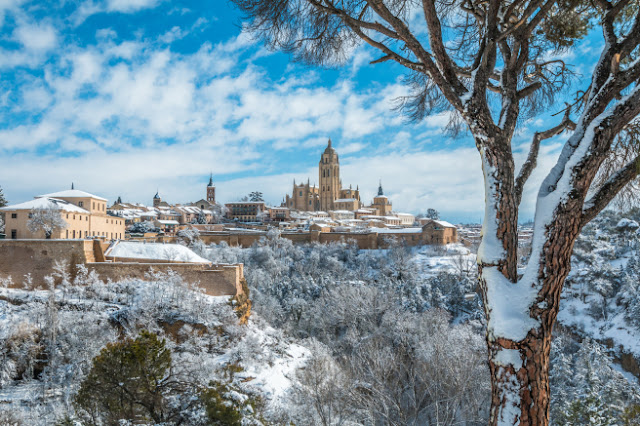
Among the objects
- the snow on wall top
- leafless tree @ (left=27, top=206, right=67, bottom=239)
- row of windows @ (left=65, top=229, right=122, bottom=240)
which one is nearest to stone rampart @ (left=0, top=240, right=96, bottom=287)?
the snow on wall top

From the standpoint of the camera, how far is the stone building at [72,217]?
19562 millimetres

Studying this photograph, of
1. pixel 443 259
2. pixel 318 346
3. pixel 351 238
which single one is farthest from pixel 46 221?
pixel 443 259

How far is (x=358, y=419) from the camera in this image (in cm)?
925

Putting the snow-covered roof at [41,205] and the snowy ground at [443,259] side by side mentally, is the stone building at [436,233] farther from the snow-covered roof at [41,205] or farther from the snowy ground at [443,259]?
the snow-covered roof at [41,205]

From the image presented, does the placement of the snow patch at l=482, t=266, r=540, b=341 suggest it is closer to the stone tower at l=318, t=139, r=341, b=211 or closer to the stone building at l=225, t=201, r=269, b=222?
the stone building at l=225, t=201, r=269, b=222

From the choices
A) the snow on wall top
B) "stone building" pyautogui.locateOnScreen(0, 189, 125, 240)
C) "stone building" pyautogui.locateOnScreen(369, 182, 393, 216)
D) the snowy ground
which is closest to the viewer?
the snow on wall top

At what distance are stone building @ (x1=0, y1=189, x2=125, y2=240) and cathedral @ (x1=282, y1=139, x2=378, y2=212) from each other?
4824 centimetres

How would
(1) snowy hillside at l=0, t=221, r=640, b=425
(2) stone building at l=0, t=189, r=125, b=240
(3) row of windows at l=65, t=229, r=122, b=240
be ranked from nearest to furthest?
(1) snowy hillside at l=0, t=221, r=640, b=425 → (2) stone building at l=0, t=189, r=125, b=240 → (3) row of windows at l=65, t=229, r=122, b=240

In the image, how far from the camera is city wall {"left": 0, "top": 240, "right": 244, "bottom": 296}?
52.4 feet

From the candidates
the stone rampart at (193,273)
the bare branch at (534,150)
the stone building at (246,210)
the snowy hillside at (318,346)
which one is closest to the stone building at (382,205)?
the stone building at (246,210)

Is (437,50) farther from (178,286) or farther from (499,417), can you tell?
(178,286)

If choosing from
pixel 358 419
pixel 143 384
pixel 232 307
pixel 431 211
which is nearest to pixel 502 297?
pixel 143 384

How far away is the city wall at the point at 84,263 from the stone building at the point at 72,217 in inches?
161

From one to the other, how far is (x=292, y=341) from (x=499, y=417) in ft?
54.2
